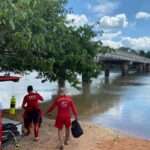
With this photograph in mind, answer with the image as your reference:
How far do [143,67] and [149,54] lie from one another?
145 feet

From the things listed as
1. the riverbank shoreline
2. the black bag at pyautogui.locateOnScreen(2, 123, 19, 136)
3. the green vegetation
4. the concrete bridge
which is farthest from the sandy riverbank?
the concrete bridge

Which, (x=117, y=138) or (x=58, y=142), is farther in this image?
(x=117, y=138)

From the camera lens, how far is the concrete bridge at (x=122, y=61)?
194 feet

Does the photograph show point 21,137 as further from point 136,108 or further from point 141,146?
point 136,108

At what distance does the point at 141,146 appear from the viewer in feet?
40.9

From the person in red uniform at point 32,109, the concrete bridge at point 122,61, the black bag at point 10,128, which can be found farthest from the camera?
the concrete bridge at point 122,61

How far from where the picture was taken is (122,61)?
81.5 m

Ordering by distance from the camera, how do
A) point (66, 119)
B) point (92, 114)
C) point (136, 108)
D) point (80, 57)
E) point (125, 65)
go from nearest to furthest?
point (66, 119) < point (80, 57) < point (92, 114) < point (136, 108) < point (125, 65)

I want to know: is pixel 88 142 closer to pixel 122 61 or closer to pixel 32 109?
pixel 32 109

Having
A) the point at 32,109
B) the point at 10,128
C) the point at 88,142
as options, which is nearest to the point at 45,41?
the point at 32,109

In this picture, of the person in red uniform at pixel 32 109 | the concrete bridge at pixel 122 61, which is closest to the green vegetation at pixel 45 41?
the person in red uniform at pixel 32 109

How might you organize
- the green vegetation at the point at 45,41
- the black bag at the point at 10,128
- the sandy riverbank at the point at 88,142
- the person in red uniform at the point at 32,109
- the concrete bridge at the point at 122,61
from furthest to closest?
the concrete bridge at the point at 122,61 → the person in red uniform at the point at 32,109 → the sandy riverbank at the point at 88,142 → the black bag at the point at 10,128 → the green vegetation at the point at 45,41

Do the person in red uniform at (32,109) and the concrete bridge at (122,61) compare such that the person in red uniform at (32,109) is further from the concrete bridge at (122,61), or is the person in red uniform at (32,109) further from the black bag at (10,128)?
the concrete bridge at (122,61)

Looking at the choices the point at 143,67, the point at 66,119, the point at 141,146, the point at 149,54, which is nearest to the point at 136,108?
the point at 141,146
